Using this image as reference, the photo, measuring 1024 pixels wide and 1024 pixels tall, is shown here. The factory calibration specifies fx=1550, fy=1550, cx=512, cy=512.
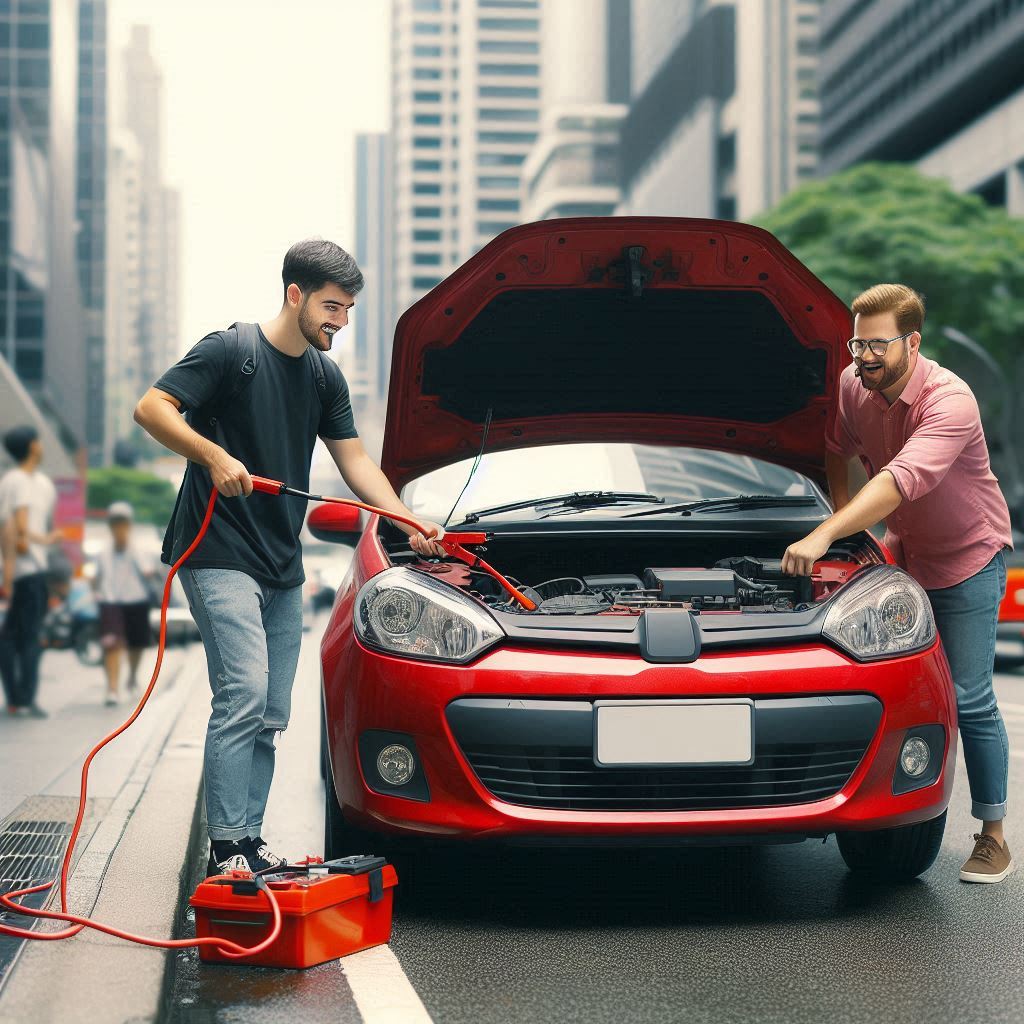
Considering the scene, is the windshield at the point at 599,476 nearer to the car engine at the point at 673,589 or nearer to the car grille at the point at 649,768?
the car engine at the point at 673,589

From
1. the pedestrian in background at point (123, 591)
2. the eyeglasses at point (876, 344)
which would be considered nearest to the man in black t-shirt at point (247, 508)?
the eyeglasses at point (876, 344)

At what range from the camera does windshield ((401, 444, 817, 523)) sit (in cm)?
504

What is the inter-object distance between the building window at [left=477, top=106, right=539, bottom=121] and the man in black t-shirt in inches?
6014

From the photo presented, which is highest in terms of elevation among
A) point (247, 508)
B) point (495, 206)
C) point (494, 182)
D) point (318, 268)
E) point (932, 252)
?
point (494, 182)

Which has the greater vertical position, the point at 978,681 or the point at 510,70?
the point at 510,70

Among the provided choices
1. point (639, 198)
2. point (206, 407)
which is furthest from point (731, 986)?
point (639, 198)

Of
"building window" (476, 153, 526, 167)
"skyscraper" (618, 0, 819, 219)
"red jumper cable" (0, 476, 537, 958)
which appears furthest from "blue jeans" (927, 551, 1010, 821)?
"building window" (476, 153, 526, 167)

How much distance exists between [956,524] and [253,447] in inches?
80.5

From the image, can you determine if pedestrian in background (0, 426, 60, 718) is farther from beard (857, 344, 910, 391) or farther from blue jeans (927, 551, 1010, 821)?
blue jeans (927, 551, 1010, 821)

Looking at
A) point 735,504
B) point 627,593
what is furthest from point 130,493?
point 627,593

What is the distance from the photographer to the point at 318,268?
408cm

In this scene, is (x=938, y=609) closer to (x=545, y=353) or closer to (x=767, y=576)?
(x=767, y=576)

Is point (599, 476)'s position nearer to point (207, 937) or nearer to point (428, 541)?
point (428, 541)

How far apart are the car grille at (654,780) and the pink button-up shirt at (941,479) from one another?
2.85 ft
